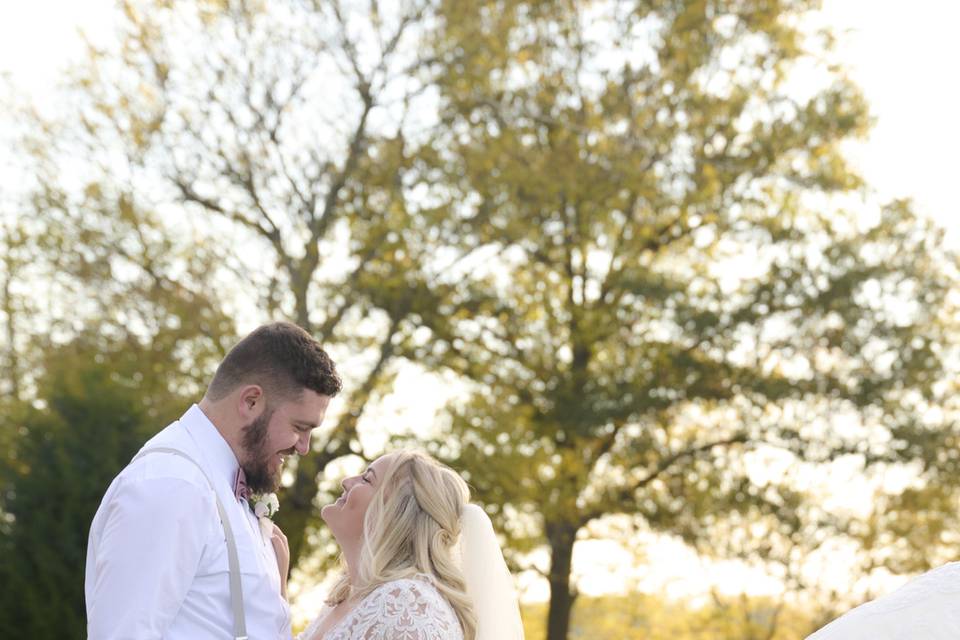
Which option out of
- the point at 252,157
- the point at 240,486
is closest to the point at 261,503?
the point at 240,486

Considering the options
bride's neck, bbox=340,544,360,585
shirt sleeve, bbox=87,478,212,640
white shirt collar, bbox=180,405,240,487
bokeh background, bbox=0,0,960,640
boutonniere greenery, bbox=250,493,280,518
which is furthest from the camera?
bokeh background, bbox=0,0,960,640

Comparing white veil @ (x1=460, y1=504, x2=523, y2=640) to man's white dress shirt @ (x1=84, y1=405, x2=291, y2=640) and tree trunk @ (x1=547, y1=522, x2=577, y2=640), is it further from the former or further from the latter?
tree trunk @ (x1=547, y1=522, x2=577, y2=640)

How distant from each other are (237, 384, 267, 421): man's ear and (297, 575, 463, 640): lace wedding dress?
779 mm

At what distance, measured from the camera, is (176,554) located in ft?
9.62

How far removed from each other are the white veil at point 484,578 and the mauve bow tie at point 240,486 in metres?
1.09

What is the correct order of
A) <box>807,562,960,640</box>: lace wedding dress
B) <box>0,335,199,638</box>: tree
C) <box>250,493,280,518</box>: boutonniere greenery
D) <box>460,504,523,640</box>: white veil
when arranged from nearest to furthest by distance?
1. <box>807,562,960,640</box>: lace wedding dress
2. <box>250,493,280,518</box>: boutonniere greenery
3. <box>460,504,523,640</box>: white veil
4. <box>0,335,199,638</box>: tree

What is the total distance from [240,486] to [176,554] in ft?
1.35

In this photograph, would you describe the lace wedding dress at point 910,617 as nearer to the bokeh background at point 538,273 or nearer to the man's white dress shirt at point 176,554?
the man's white dress shirt at point 176,554

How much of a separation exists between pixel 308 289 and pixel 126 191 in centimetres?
267

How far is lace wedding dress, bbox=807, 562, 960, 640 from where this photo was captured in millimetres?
2166

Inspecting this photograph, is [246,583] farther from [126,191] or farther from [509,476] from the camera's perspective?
[126,191]

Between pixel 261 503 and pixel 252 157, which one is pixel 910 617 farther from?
pixel 252 157

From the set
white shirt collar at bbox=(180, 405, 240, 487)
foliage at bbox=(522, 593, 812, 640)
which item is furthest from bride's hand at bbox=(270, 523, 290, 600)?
foliage at bbox=(522, 593, 812, 640)

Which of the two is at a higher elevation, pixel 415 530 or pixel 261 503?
pixel 415 530
